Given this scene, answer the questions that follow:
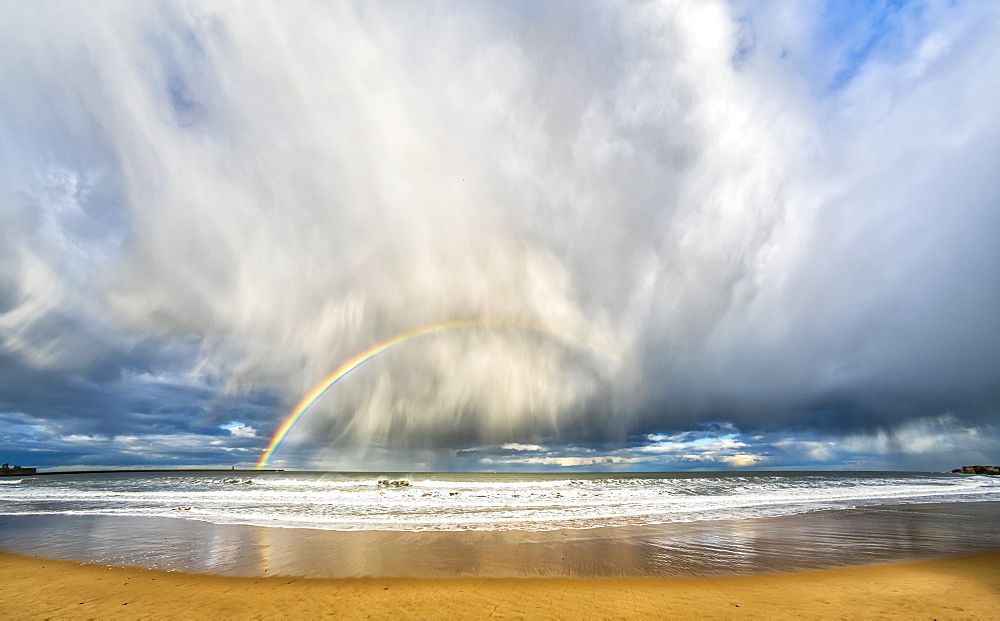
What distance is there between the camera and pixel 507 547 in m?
16.1

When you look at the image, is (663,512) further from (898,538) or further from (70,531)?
(70,531)

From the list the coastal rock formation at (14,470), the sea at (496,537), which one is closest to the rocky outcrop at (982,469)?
the sea at (496,537)

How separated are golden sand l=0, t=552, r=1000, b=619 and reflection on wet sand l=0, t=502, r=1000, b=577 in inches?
41.2

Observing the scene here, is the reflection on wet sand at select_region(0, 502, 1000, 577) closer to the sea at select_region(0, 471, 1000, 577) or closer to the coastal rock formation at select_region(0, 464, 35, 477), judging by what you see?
the sea at select_region(0, 471, 1000, 577)

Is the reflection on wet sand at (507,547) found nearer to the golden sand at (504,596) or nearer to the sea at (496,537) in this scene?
the sea at (496,537)

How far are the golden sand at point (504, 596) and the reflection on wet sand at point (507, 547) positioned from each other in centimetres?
105

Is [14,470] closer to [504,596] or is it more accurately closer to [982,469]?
[504,596]

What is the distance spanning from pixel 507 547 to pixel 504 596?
6.17 metres

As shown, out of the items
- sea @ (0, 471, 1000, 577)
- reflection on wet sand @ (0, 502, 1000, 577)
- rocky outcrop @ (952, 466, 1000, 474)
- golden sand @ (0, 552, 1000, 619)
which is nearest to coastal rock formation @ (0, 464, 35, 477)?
sea @ (0, 471, 1000, 577)

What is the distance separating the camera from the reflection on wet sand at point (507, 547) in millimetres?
13117

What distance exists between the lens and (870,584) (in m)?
11.5

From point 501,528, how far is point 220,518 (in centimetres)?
1663

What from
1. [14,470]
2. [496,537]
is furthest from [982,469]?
[14,470]

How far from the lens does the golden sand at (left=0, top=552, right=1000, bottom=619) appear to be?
9320mm
